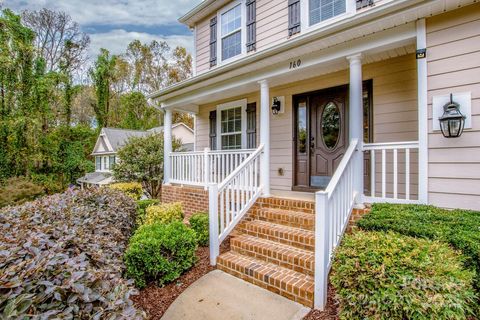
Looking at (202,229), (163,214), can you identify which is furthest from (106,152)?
(202,229)

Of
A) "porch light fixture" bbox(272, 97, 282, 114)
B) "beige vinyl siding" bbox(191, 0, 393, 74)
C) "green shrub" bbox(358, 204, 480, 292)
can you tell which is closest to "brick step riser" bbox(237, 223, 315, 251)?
"green shrub" bbox(358, 204, 480, 292)

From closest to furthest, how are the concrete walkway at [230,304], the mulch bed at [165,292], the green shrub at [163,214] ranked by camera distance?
the concrete walkway at [230,304] → the mulch bed at [165,292] → the green shrub at [163,214]

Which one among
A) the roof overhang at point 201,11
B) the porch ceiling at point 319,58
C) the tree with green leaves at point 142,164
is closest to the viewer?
the porch ceiling at point 319,58

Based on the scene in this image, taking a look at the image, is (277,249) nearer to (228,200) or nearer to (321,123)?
(228,200)

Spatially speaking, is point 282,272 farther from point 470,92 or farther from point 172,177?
point 172,177

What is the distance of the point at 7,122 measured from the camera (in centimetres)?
1347

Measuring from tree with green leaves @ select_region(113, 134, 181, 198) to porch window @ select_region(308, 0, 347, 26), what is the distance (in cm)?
650

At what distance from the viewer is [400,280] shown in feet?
6.77

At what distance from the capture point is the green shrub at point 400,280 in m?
1.93

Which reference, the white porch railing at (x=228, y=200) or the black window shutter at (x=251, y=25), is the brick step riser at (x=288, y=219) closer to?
the white porch railing at (x=228, y=200)

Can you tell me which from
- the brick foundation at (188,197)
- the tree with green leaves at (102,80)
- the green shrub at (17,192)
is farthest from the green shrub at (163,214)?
the tree with green leaves at (102,80)

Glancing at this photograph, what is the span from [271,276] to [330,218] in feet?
3.34

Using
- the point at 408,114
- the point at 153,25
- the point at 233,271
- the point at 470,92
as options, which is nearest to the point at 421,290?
the point at 233,271

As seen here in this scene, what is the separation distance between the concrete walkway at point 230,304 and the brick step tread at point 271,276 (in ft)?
0.23
